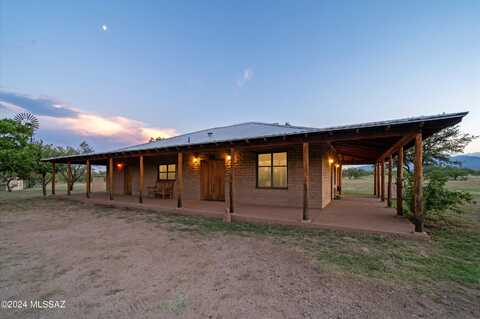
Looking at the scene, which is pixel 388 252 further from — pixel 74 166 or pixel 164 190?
pixel 74 166

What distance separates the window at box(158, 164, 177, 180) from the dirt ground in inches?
259

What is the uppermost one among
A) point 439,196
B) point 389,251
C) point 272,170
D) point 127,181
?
point 272,170

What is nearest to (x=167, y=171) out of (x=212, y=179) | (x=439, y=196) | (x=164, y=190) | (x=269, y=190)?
(x=164, y=190)

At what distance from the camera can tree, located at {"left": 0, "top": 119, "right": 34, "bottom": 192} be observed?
35.9 feet

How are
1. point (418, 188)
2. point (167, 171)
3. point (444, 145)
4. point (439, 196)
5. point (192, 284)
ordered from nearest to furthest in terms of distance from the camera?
1. point (192, 284)
2. point (418, 188)
3. point (439, 196)
4. point (167, 171)
5. point (444, 145)

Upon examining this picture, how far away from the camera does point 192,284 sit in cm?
259

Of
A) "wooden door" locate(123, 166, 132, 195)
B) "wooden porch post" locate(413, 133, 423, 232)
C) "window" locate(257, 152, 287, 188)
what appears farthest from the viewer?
"wooden door" locate(123, 166, 132, 195)

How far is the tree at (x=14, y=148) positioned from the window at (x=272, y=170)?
13.1 m

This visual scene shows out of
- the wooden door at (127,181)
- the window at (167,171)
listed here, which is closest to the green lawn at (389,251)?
the window at (167,171)

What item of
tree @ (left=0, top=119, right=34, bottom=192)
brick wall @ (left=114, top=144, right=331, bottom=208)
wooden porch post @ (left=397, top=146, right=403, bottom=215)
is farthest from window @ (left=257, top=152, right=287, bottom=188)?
tree @ (left=0, top=119, right=34, bottom=192)

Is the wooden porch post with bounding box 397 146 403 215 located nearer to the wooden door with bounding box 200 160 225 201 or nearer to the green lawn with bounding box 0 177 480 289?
the green lawn with bounding box 0 177 480 289

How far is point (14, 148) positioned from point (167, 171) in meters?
9.35

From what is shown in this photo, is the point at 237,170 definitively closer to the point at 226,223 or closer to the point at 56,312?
the point at 226,223

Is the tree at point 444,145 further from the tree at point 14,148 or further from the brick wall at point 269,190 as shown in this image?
the tree at point 14,148
